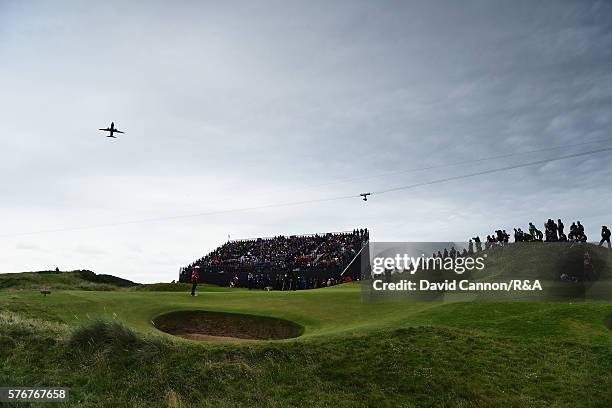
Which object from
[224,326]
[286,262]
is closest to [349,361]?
[224,326]

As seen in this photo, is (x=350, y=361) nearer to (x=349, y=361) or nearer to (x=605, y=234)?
(x=349, y=361)

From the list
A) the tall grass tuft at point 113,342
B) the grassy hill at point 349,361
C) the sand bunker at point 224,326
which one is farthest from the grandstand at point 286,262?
the tall grass tuft at point 113,342

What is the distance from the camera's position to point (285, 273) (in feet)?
148

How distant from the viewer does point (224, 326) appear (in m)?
24.0

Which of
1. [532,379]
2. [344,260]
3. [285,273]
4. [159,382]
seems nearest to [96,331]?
[159,382]

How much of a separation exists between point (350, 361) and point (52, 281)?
145ft

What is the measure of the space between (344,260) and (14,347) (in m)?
32.5

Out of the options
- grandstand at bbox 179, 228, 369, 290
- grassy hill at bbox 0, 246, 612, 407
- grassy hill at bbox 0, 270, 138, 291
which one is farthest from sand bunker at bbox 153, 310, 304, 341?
grassy hill at bbox 0, 270, 138, 291

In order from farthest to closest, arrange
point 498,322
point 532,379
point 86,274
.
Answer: point 86,274, point 498,322, point 532,379

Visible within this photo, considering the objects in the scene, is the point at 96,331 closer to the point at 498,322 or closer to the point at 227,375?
the point at 227,375

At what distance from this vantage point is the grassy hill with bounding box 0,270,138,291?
144 ft

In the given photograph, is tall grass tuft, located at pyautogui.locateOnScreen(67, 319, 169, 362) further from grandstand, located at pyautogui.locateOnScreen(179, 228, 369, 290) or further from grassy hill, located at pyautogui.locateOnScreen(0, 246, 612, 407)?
grandstand, located at pyautogui.locateOnScreen(179, 228, 369, 290)

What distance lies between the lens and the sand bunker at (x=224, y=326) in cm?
2281

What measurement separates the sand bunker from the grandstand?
1826 centimetres
